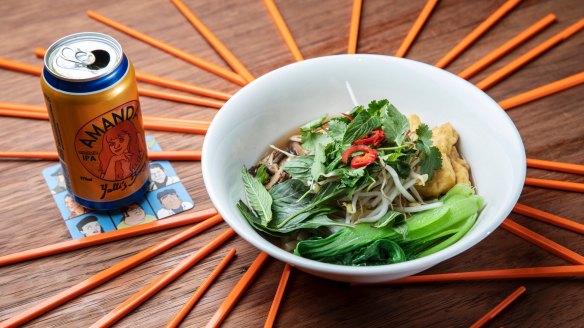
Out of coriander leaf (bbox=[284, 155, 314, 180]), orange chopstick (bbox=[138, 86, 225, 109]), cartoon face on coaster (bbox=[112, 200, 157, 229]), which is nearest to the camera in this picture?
coriander leaf (bbox=[284, 155, 314, 180])

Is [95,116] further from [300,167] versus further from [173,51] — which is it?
[173,51]

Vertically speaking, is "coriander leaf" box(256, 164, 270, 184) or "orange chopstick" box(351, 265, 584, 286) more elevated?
"coriander leaf" box(256, 164, 270, 184)

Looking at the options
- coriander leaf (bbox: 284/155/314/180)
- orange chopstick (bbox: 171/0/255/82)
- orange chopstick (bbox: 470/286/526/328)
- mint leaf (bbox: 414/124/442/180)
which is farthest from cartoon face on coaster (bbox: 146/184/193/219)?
orange chopstick (bbox: 470/286/526/328)

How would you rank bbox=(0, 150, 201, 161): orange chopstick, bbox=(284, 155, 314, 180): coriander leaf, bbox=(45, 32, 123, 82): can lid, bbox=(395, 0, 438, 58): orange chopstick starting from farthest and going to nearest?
1. bbox=(395, 0, 438, 58): orange chopstick
2. bbox=(0, 150, 201, 161): orange chopstick
3. bbox=(284, 155, 314, 180): coriander leaf
4. bbox=(45, 32, 123, 82): can lid

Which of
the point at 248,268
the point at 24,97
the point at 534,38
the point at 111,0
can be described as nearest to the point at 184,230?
the point at 248,268

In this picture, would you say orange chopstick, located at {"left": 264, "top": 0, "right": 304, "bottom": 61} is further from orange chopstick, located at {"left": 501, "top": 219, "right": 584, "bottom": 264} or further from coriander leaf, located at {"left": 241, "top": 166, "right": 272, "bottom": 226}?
orange chopstick, located at {"left": 501, "top": 219, "right": 584, "bottom": 264}

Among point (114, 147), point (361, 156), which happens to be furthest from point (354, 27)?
point (114, 147)

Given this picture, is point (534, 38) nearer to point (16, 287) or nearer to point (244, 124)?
point (244, 124)
